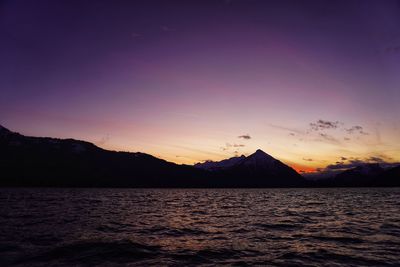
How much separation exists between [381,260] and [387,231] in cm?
1270

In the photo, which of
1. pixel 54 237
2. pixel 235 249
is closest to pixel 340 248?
pixel 235 249

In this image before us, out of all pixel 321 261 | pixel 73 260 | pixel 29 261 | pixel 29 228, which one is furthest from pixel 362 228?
pixel 29 228

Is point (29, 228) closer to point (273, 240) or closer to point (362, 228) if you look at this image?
point (273, 240)

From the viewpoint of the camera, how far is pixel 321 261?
1688 centimetres

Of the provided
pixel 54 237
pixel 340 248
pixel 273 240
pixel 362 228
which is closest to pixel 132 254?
pixel 54 237

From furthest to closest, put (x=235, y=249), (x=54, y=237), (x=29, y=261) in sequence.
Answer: (x=54, y=237), (x=235, y=249), (x=29, y=261)

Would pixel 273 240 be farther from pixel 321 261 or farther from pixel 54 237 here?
pixel 54 237

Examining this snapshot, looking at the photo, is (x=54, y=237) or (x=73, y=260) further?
(x=54, y=237)

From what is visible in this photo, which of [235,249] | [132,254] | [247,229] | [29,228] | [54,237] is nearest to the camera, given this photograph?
[132,254]

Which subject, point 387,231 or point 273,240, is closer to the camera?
point 273,240

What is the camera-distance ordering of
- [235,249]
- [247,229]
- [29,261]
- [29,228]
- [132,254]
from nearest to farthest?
1. [29,261]
2. [132,254]
3. [235,249]
4. [29,228]
5. [247,229]

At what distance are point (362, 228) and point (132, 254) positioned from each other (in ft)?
74.3

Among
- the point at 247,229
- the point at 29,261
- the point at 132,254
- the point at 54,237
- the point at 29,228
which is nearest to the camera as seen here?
the point at 29,261

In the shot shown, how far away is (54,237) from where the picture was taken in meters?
22.9
